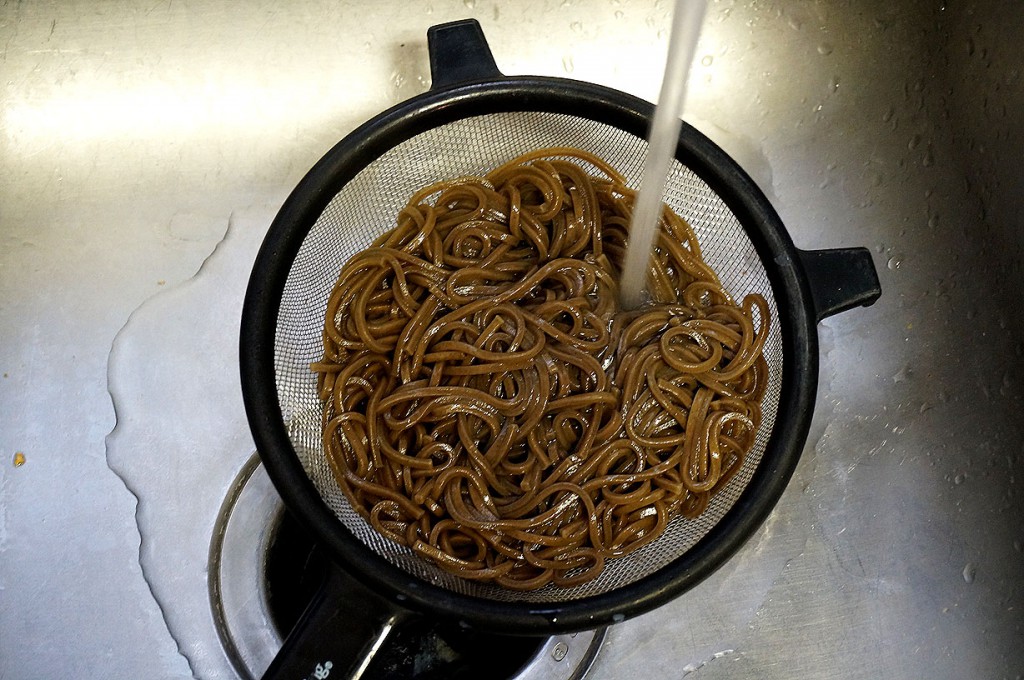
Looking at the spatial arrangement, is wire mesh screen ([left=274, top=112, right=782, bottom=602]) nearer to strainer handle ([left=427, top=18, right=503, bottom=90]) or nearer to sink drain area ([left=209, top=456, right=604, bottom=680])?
strainer handle ([left=427, top=18, right=503, bottom=90])

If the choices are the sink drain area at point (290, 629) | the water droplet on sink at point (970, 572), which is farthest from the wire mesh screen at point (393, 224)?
the water droplet on sink at point (970, 572)

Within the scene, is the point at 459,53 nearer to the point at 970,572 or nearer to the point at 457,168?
the point at 457,168

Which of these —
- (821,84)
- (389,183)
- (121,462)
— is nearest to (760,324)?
(389,183)

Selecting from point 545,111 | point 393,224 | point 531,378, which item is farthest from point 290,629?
point 545,111

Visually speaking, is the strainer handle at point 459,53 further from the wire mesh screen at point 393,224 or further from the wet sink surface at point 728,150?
the wet sink surface at point 728,150

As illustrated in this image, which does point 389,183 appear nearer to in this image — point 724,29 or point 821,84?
point 724,29

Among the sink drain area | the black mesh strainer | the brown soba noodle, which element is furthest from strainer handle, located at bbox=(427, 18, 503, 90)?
the sink drain area
